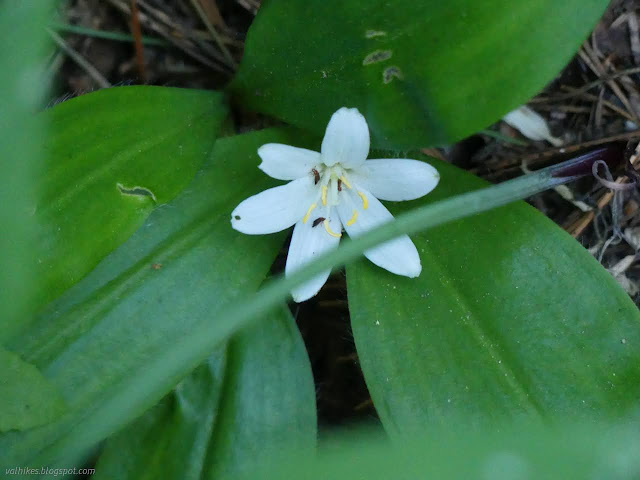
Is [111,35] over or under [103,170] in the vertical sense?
over

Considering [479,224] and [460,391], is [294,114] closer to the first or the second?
[479,224]

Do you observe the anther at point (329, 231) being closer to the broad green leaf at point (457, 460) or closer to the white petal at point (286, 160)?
the white petal at point (286, 160)

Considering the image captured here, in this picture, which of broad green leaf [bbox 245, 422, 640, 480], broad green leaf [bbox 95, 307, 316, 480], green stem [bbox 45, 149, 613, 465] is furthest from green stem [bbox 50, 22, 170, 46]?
broad green leaf [bbox 245, 422, 640, 480]

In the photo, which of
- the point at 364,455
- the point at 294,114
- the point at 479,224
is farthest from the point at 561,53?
the point at 364,455

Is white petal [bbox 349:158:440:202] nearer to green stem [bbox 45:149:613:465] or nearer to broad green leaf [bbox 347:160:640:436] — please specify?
broad green leaf [bbox 347:160:640:436]

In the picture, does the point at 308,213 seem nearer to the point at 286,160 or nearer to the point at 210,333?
the point at 286,160

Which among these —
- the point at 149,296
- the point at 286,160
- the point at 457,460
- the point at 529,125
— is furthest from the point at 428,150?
the point at 457,460
